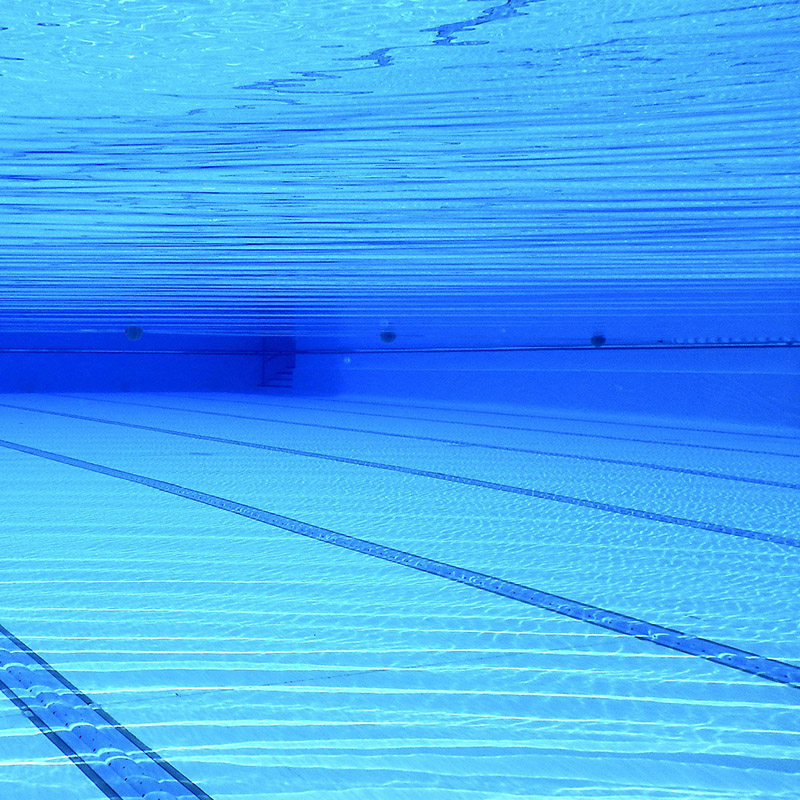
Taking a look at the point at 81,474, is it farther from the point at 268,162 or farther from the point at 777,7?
the point at 777,7

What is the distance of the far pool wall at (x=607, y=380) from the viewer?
629cm

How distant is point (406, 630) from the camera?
1661 millimetres

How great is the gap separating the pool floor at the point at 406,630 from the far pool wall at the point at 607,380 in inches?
107

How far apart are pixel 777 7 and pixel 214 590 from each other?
137 cm

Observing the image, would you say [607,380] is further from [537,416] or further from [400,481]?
[400,481]

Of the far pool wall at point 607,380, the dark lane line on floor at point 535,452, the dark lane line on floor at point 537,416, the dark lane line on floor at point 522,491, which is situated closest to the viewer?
the dark lane line on floor at point 522,491

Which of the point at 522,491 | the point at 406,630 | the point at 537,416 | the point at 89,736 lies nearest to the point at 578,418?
the point at 537,416

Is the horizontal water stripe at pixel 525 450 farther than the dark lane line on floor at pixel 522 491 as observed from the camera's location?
Yes

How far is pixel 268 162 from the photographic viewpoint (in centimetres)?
181

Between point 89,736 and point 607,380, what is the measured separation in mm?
6582

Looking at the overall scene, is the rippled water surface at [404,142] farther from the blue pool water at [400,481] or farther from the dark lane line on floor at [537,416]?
the dark lane line on floor at [537,416]

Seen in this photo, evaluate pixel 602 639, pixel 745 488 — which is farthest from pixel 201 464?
pixel 602 639

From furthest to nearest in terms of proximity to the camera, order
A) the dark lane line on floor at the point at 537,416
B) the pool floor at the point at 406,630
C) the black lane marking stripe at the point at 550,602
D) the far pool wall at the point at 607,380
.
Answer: the far pool wall at the point at 607,380
the dark lane line on floor at the point at 537,416
the black lane marking stripe at the point at 550,602
the pool floor at the point at 406,630

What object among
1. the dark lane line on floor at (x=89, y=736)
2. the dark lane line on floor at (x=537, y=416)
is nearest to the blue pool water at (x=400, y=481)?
the dark lane line on floor at (x=89, y=736)
